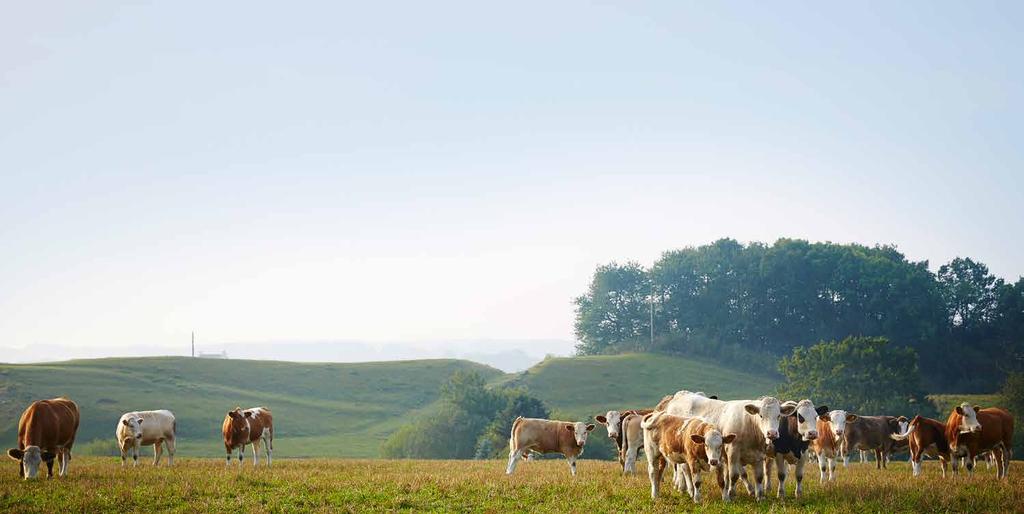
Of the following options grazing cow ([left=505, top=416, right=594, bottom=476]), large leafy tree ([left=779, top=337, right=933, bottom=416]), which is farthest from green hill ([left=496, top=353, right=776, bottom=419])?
grazing cow ([left=505, top=416, right=594, bottom=476])

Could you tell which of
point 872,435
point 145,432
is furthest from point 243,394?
point 872,435

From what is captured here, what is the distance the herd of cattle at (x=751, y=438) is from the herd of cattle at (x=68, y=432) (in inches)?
391

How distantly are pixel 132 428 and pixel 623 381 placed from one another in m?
82.4

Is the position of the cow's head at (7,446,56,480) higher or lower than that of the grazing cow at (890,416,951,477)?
higher

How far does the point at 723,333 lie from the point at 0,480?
119 m

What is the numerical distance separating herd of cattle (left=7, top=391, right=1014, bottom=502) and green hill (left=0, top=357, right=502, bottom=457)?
5079 cm

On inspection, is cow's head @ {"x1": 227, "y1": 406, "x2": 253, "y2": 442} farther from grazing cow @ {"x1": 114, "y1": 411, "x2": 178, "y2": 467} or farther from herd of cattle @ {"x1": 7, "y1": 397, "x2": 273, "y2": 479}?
grazing cow @ {"x1": 114, "y1": 411, "x2": 178, "y2": 467}

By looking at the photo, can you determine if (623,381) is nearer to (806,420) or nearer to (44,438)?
(44,438)

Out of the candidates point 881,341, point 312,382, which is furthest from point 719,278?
point 312,382

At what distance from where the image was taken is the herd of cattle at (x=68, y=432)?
23.5 metres

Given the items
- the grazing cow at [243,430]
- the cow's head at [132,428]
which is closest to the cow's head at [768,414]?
the grazing cow at [243,430]

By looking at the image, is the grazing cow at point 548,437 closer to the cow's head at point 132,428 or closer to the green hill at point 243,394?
the cow's head at point 132,428

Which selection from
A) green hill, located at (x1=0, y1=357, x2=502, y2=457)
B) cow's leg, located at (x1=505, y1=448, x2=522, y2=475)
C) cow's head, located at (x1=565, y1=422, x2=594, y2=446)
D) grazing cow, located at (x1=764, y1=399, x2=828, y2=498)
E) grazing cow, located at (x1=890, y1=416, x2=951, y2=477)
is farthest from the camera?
green hill, located at (x1=0, y1=357, x2=502, y2=457)

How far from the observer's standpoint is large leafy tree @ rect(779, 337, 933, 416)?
76250 mm
